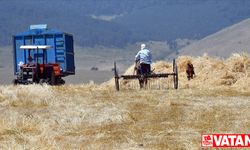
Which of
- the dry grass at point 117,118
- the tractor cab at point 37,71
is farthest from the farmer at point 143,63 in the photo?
the tractor cab at point 37,71

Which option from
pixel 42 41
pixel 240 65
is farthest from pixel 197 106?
pixel 42 41

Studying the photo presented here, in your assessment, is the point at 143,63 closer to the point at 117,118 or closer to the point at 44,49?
the point at 44,49

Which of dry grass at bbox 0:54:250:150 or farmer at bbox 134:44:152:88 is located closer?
dry grass at bbox 0:54:250:150

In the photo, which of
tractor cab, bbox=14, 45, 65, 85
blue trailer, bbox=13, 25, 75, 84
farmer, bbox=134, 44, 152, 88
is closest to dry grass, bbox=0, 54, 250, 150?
farmer, bbox=134, 44, 152, 88

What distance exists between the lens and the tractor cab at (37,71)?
99.6ft

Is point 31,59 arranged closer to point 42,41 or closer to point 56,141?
point 42,41

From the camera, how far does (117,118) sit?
13.9 metres

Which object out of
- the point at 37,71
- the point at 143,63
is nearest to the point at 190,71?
the point at 143,63

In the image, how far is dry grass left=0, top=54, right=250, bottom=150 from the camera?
1118 cm

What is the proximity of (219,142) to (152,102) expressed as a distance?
32.5 ft

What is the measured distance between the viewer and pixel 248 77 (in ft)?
84.4

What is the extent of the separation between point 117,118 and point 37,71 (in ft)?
55.8

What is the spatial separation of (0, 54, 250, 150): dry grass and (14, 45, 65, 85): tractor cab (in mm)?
8438

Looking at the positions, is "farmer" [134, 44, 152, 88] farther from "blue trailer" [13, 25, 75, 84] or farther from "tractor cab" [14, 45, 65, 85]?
"blue trailer" [13, 25, 75, 84]
